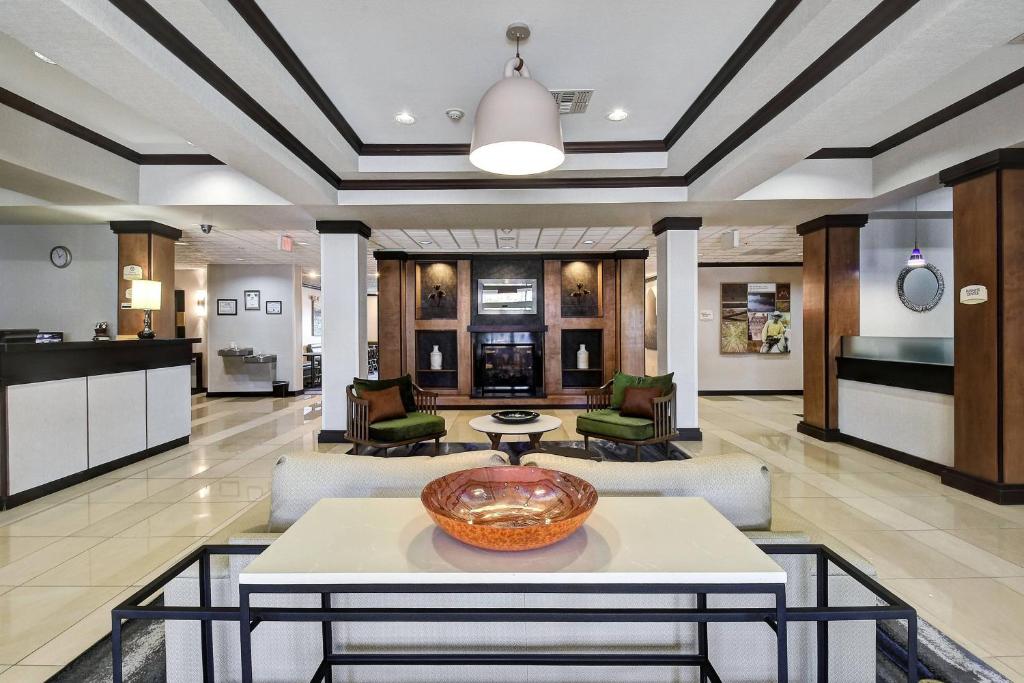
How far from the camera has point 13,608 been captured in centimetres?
245

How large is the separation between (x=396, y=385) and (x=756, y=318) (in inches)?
304

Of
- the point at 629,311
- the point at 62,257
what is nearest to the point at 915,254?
the point at 629,311

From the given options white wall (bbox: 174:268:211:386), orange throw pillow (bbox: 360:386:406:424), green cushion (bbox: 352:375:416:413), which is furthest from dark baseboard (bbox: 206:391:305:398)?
orange throw pillow (bbox: 360:386:406:424)

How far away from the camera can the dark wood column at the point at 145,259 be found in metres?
6.14

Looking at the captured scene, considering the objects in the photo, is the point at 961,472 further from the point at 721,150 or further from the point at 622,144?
the point at 622,144

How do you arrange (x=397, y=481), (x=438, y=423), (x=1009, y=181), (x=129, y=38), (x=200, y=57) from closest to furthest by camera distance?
(x=397, y=481), (x=129, y=38), (x=200, y=57), (x=1009, y=181), (x=438, y=423)

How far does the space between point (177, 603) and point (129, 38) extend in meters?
2.56

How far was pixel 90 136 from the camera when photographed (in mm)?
4609

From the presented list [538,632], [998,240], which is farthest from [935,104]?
[538,632]

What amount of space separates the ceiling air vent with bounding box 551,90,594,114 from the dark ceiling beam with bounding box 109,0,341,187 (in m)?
2.10

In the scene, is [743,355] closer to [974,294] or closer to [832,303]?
[832,303]

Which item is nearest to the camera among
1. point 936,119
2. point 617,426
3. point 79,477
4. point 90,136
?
point 936,119

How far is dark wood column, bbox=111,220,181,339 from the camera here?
614 cm

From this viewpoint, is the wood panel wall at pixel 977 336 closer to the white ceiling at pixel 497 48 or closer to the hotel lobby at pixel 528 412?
the hotel lobby at pixel 528 412
